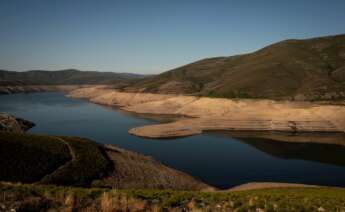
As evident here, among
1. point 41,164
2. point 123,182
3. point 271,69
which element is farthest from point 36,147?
point 271,69

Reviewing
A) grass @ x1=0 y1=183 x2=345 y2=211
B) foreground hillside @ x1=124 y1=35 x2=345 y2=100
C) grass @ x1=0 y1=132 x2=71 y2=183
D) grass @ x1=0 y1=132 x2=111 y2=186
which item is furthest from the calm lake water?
foreground hillside @ x1=124 y1=35 x2=345 y2=100

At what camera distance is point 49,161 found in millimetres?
30469

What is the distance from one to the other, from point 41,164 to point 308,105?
269 ft

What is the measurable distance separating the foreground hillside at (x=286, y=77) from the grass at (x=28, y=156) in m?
95.8

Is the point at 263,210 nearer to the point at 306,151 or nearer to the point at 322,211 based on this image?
the point at 322,211

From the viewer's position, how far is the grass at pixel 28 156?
27.3 metres

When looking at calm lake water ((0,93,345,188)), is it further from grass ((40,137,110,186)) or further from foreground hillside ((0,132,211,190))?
grass ((40,137,110,186))

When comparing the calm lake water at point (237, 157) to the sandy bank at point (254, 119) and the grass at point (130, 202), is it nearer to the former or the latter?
the sandy bank at point (254, 119)

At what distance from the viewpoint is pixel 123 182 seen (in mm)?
31562

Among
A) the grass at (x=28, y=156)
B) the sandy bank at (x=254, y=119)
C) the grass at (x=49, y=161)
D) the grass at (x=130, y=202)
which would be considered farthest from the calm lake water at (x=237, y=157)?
the grass at (x=130, y=202)

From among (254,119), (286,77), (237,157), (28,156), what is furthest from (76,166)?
(286,77)

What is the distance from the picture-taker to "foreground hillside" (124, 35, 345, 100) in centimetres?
11812

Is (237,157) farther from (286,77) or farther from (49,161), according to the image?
(286,77)

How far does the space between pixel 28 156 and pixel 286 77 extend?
128654 mm
